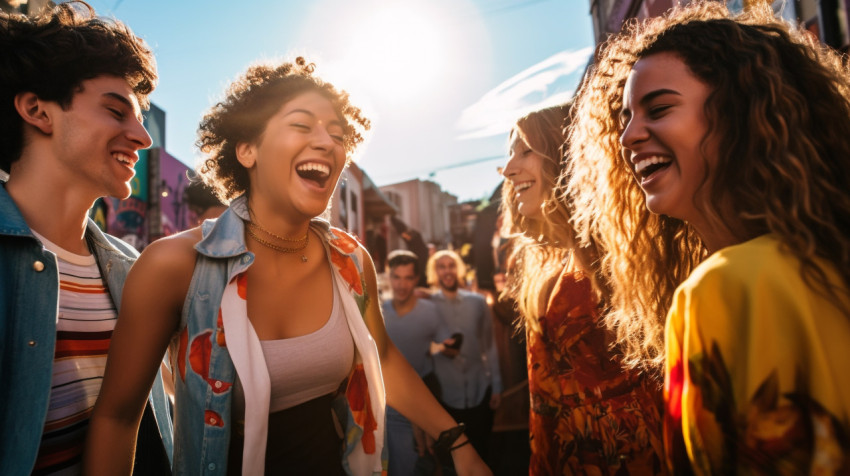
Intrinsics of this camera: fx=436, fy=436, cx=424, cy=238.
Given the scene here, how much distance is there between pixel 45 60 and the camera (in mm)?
1817

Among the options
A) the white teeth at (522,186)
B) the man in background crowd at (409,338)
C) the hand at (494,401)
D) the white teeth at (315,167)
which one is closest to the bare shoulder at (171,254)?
A: the white teeth at (315,167)

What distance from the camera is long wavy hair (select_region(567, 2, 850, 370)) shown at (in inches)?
38.1

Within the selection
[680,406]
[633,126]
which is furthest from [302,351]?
[633,126]

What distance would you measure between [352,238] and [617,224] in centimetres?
126

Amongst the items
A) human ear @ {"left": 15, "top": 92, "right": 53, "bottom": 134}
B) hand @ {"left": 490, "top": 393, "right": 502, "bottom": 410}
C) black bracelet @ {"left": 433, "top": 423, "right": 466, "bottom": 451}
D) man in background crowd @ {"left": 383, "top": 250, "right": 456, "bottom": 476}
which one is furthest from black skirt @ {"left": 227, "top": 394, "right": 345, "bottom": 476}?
hand @ {"left": 490, "top": 393, "right": 502, "bottom": 410}

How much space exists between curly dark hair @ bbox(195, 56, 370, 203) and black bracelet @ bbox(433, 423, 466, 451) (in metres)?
1.49

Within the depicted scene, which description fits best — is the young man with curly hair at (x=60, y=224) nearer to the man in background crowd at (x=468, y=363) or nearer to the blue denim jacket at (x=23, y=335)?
the blue denim jacket at (x=23, y=335)

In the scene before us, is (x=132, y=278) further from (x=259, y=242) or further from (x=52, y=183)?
(x=52, y=183)

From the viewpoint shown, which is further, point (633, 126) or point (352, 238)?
point (352, 238)

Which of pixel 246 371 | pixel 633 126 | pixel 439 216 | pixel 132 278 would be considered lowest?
pixel 246 371

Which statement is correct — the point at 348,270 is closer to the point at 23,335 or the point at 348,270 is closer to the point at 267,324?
the point at 267,324

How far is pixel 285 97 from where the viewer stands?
1.98m

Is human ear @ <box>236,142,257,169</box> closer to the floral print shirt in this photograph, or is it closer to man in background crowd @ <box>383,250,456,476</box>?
the floral print shirt

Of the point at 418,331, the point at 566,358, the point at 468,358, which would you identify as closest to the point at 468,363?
the point at 468,358
